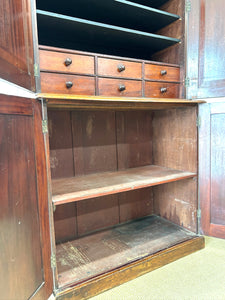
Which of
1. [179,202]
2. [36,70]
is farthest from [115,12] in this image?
[179,202]

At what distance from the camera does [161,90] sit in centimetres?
156

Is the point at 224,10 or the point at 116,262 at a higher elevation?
the point at 224,10

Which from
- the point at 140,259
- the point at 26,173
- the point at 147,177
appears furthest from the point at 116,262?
the point at 26,173

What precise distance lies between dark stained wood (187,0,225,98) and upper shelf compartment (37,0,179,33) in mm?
175

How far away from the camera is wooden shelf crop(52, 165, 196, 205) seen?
4.17 feet

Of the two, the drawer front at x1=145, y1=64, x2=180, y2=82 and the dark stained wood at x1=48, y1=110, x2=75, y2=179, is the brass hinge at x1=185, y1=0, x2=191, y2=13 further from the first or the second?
the dark stained wood at x1=48, y1=110, x2=75, y2=179

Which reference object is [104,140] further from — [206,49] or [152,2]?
[152,2]

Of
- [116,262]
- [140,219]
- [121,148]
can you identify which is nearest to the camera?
[116,262]

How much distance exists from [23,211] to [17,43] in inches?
30.2

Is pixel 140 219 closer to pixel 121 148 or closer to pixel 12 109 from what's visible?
pixel 121 148

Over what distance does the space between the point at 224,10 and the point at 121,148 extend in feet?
4.20

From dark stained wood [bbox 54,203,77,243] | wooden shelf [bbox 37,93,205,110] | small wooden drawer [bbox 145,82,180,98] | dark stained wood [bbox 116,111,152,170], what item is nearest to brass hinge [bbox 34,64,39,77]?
wooden shelf [bbox 37,93,205,110]

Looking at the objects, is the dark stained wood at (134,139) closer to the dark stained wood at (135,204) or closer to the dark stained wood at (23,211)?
the dark stained wood at (135,204)

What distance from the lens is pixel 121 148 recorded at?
1.93m
